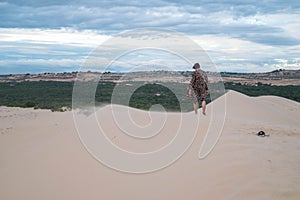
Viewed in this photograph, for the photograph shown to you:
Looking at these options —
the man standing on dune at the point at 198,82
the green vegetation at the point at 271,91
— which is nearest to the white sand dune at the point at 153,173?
the man standing on dune at the point at 198,82

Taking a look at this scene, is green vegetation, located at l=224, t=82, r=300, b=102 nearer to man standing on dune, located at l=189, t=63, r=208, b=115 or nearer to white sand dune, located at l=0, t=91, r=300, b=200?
man standing on dune, located at l=189, t=63, r=208, b=115

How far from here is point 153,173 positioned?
7.27 m

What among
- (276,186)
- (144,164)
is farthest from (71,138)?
(276,186)

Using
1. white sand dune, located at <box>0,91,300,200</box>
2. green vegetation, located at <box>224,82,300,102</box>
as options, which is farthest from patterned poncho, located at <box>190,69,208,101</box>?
green vegetation, located at <box>224,82,300,102</box>

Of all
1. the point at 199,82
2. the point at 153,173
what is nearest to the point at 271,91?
the point at 199,82

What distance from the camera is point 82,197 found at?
21.8 ft

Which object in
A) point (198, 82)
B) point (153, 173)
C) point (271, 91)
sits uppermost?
point (198, 82)

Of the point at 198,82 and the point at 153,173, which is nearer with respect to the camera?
the point at 153,173

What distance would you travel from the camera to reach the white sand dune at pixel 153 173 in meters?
6.29

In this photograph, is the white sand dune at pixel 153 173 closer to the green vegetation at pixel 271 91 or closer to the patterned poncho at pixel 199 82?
the patterned poncho at pixel 199 82

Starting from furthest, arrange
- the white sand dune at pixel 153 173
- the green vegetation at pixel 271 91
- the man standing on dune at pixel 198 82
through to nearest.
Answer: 1. the green vegetation at pixel 271 91
2. the man standing on dune at pixel 198 82
3. the white sand dune at pixel 153 173

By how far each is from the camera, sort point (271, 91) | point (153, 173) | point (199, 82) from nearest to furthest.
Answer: point (153, 173)
point (199, 82)
point (271, 91)

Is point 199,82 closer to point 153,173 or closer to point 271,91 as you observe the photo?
point 153,173

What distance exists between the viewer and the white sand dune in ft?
20.6
